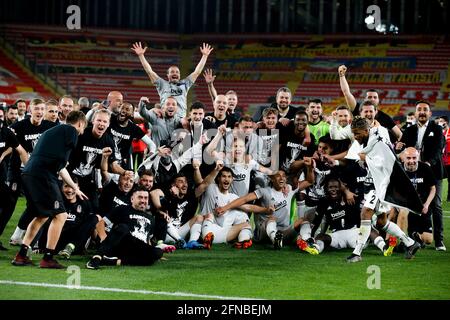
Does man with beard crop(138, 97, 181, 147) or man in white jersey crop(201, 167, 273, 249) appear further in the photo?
man with beard crop(138, 97, 181, 147)

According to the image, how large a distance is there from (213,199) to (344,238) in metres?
1.78

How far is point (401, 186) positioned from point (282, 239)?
1817 millimetres

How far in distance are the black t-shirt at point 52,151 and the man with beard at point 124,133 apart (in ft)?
8.21

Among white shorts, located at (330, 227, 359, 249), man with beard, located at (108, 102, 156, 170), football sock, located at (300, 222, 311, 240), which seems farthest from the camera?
man with beard, located at (108, 102, 156, 170)

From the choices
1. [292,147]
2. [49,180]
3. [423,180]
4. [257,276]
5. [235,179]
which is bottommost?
[257,276]

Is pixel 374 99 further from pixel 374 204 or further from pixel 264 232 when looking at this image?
pixel 264 232

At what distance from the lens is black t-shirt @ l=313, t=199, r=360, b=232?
9.79 metres

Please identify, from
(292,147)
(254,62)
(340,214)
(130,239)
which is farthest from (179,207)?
(254,62)

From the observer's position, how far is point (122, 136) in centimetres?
1052

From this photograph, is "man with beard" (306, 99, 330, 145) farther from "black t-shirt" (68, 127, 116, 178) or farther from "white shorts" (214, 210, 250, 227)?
"black t-shirt" (68, 127, 116, 178)

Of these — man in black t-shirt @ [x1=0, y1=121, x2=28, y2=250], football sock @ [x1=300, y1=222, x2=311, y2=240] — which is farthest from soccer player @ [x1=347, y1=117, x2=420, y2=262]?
man in black t-shirt @ [x1=0, y1=121, x2=28, y2=250]

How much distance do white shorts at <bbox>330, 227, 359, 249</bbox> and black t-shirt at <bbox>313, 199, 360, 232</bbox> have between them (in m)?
0.07

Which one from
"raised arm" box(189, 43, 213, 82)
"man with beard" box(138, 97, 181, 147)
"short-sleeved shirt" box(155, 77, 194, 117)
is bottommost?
"man with beard" box(138, 97, 181, 147)
